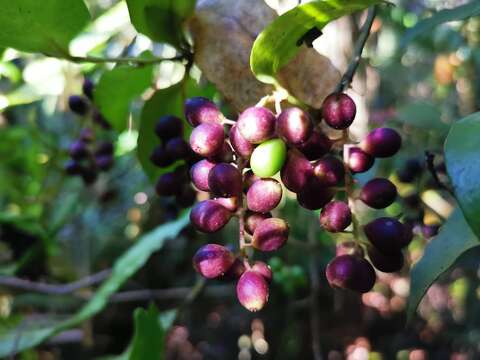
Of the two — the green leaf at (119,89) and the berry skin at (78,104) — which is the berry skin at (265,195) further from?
the berry skin at (78,104)

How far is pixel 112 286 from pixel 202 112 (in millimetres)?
806

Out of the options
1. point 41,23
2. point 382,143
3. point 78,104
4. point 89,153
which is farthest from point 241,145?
point 89,153

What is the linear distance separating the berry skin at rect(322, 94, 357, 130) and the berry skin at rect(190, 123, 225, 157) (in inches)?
3.8

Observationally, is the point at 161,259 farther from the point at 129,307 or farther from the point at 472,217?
the point at 472,217

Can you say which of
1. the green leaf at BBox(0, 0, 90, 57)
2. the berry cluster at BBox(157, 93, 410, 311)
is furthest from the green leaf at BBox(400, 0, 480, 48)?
the green leaf at BBox(0, 0, 90, 57)

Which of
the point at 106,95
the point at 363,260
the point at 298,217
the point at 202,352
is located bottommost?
the point at 202,352

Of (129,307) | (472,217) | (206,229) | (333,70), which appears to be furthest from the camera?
(129,307)

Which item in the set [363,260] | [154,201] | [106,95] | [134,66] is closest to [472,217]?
[363,260]

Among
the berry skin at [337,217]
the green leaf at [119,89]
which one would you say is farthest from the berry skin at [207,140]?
the green leaf at [119,89]

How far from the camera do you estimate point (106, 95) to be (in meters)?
0.89

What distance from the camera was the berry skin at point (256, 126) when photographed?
482 millimetres

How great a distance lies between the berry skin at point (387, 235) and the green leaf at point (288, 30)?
0.58 feet

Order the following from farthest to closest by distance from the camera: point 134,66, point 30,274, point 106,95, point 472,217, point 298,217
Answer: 1. point 298,217
2. point 30,274
3. point 106,95
4. point 134,66
5. point 472,217

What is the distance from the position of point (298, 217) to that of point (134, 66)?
1271 millimetres
